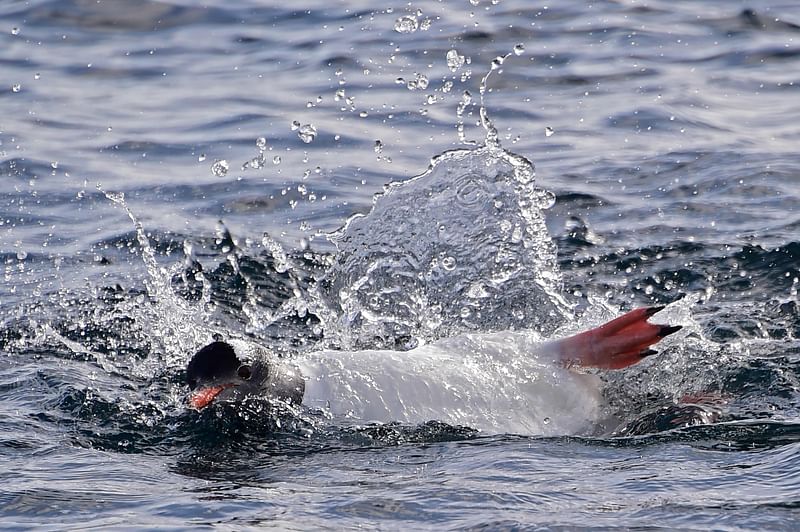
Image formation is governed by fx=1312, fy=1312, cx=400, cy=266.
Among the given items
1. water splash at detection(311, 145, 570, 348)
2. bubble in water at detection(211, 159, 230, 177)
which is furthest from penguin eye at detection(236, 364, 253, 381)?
bubble in water at detection(211, 159, 230, 177)

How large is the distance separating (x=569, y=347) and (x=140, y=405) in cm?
205

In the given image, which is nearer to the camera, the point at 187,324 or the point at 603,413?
the point at 603,413

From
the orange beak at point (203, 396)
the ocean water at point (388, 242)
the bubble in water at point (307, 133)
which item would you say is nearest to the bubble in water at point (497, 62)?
the ocean water at point (388, 242)

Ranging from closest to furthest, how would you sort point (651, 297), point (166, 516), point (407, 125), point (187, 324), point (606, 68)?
1. point (166, 516)
2. point (187, 324)
3. point (651, 297)
4. point (407, 125)
5. point (606, 68)

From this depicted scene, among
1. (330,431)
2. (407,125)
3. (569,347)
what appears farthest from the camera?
(407,125)

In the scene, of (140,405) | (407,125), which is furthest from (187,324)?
(407,125)

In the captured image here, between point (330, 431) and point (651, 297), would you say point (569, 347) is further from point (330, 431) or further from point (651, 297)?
point (651, 297)

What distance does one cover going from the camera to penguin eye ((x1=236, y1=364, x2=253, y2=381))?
18.2 feet

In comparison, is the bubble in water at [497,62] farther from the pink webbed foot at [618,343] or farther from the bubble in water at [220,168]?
the pink webbed foot at [618,343]

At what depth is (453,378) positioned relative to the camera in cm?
581

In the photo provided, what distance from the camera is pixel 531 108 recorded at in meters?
11.7

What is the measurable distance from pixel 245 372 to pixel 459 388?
3.09 feet

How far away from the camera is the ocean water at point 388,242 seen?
5.00 metres

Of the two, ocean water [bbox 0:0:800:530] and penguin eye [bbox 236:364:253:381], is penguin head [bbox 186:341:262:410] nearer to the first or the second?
penguin eye [bbox 236:364:253:381]
